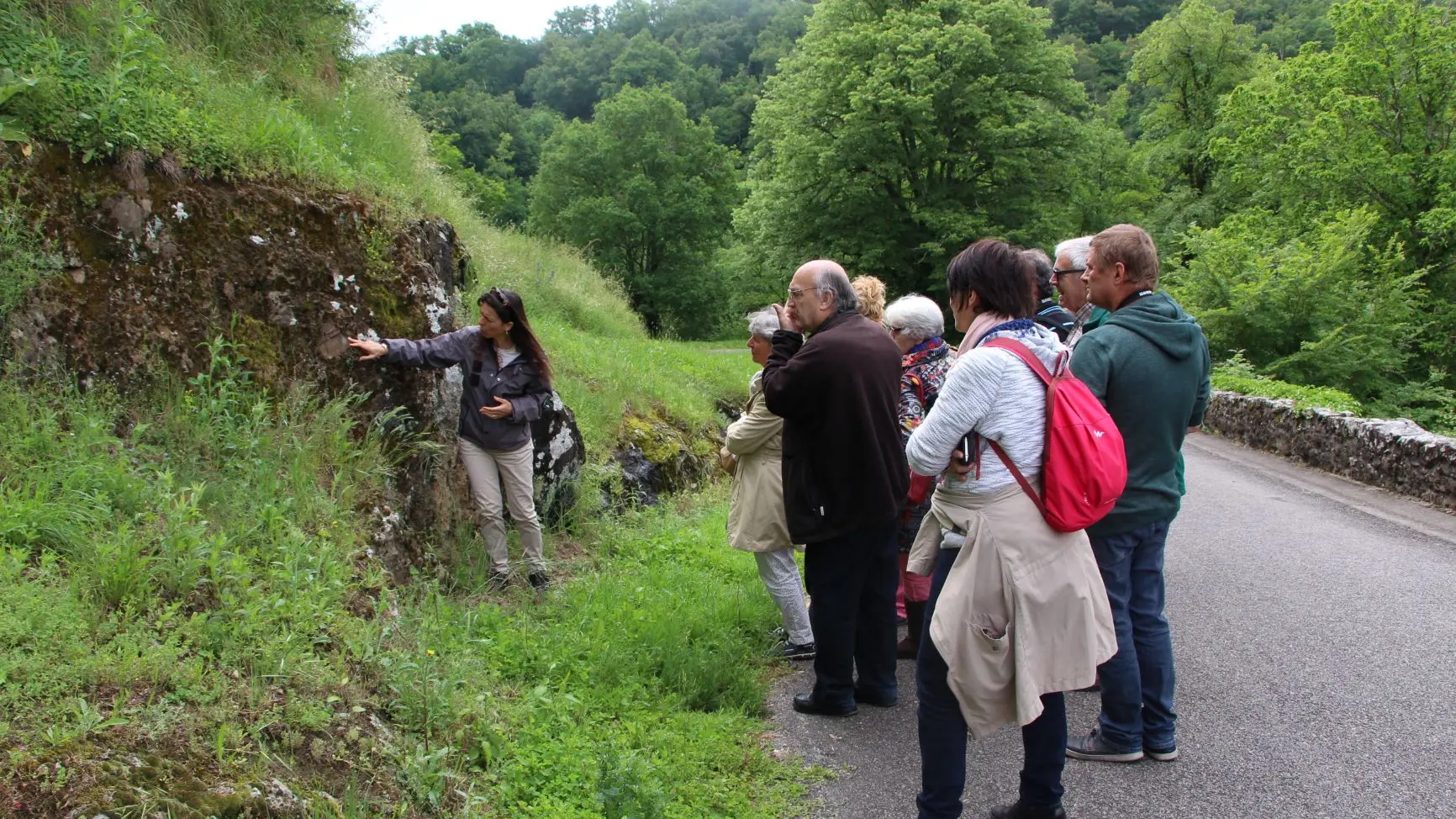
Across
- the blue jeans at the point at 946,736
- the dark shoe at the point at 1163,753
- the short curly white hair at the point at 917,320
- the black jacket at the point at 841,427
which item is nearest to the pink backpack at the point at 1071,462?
the blue jeans at the point at 946,736

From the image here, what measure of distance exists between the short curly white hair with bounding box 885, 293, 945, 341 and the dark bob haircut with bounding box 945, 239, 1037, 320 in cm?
156

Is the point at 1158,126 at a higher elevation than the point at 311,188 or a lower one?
higher

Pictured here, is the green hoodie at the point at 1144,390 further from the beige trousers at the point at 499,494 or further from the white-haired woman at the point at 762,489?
the beige trousers at the point at 499,494

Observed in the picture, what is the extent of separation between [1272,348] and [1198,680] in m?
18.1

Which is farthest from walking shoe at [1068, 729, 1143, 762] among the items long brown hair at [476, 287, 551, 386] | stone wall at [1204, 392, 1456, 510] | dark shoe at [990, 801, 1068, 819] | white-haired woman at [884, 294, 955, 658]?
stone wall at [1204, 392, 1456, 510]

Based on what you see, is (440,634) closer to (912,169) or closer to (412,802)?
(412,802)

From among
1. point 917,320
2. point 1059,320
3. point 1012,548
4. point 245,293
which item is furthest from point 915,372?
point 245,293

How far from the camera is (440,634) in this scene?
14.3ft

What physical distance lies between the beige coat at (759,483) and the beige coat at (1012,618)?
5.77 feet

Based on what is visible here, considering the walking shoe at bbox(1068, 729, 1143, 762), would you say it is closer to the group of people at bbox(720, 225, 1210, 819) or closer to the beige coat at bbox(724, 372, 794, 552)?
the group of people at bbox(720, 225, 1210, 819)

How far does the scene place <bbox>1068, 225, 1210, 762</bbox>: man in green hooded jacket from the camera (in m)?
3.94

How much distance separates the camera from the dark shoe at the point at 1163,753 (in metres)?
4.02

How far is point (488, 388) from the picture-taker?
5695mm

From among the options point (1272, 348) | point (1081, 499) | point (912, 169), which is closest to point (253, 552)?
point (1081, 499)
